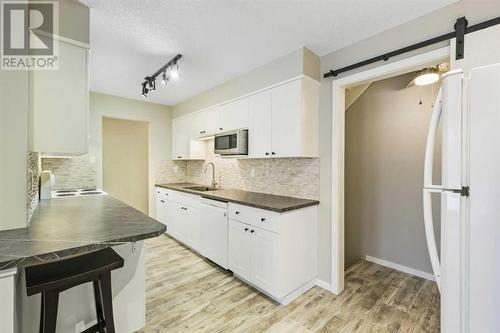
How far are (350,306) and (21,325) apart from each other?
242cm

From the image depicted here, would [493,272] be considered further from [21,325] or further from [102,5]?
[102,5]

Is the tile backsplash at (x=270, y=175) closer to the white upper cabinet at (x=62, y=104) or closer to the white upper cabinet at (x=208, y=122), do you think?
the white upper cabinet at (x=208, y=122)

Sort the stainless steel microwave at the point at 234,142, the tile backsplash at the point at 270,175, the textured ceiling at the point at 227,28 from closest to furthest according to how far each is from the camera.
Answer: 1. the textured ceiling at the point at 227,28
2. the tile backsplash at the point at 270,175
3. the stainless steel microwave at the point at 234,142

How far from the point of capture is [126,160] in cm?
493

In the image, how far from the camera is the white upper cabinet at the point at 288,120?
2.34 metres

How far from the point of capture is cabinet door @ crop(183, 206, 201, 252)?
324cm

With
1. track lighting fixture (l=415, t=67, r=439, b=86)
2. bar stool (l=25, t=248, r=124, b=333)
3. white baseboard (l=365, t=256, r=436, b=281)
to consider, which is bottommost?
white baseboard (l=365, t=256, r=436, b=281)

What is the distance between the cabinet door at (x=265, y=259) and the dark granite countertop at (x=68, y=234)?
1.12m

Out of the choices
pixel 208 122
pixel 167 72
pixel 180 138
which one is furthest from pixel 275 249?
pixel 180 138

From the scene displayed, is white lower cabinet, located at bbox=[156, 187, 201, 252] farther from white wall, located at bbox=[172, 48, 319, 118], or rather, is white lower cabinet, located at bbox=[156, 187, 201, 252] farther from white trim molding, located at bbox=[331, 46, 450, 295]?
white trim molding, located at bbox=[331, 46, 450, 295]

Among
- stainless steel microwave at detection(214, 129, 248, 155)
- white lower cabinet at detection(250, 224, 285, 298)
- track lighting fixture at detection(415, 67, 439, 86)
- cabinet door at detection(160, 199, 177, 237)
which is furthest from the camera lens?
cabinet door at detection(160, 199, 177, 237)

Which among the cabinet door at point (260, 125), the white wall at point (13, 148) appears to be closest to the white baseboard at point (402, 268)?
the cabinet door at point (260, 125)

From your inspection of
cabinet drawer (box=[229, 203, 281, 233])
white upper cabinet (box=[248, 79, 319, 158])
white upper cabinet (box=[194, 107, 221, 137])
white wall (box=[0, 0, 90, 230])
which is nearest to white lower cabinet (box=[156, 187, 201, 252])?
cabinet drawer (box=[229, 203, 281, 233])

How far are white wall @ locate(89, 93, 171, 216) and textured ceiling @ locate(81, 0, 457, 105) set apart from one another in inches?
50.2
